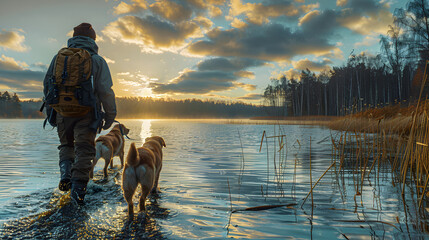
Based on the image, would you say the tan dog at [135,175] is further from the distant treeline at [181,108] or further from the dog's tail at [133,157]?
the distant treeline at [181,108]

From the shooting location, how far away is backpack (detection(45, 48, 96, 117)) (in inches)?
144

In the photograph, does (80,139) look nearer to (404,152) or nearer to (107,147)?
(107,147)

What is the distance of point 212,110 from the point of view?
17438 cm

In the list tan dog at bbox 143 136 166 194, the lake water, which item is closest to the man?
the lake water

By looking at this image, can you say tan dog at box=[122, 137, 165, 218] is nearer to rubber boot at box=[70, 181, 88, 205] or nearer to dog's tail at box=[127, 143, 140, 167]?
dog's tail at box=[127, 143, 140, 167]

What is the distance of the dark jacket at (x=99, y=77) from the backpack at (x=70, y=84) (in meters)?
0.20

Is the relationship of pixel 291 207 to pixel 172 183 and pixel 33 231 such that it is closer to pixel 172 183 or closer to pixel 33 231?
pixel 172 183

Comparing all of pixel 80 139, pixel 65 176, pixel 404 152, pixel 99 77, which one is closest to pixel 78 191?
pixel 65 176

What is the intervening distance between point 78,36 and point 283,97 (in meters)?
77.2

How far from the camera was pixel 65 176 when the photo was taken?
4.02 meters

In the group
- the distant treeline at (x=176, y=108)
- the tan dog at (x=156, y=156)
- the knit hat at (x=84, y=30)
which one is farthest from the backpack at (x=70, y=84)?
the distant treeline at (x=176, y=108)

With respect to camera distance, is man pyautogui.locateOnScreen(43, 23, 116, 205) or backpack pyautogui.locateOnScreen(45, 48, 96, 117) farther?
man pyautogui.locateOnScreen(43, 23, 116, 205)

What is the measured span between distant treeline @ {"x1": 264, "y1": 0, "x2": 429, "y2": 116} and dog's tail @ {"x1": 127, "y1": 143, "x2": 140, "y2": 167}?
7673mm

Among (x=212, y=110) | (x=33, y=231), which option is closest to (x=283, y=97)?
(x=33, y=231)
